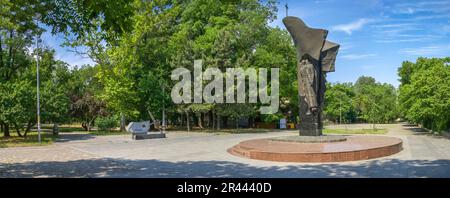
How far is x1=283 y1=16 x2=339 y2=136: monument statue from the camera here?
18500 millimetres

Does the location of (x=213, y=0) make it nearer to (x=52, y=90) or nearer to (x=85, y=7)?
(x=52, y=90)

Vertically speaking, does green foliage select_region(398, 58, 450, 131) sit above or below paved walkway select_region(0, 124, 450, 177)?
above

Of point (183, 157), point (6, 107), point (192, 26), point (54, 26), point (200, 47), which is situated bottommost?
point (183, 157)

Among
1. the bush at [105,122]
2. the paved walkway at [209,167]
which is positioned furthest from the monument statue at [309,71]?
the bush at [105,122]

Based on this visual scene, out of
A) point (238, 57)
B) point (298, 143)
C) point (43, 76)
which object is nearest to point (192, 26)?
point (238, 57)

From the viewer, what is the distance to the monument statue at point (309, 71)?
60.7 ft

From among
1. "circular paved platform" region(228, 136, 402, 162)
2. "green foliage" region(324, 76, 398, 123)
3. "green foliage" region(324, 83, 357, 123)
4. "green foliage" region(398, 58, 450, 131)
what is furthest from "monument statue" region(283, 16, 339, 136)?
"green foliage" region(324, 83, 357, 123)

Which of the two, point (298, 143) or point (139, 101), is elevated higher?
point (139, 101)

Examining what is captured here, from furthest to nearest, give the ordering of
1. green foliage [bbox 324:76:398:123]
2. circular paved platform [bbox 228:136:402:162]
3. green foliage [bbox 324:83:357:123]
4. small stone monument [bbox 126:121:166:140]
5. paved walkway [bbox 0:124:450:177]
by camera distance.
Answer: green foliage [bbox 324:83:357:123] < green foliage [bbox 324:76:398:123] < small stone monument [bbox 126:121:166:140] < circular paved platform [bbox 228:136:402:162] < paved walkway [bbox 0:124:450:177]

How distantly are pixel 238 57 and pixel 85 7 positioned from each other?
26.3 m

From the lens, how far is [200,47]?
36188mm

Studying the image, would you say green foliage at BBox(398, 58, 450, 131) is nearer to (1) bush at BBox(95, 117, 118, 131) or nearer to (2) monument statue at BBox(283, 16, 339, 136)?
(2) monument statue at BBox(283, 16, 339, 136)

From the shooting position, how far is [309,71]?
1848cm

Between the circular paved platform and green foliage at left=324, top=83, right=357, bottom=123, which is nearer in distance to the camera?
the circular paved platform
